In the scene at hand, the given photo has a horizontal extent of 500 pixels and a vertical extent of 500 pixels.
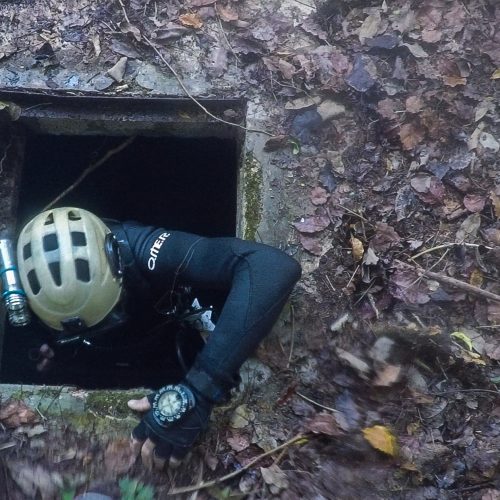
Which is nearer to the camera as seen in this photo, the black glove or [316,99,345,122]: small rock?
the black glove

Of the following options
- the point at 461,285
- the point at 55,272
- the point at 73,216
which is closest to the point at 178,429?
the point at 55,272

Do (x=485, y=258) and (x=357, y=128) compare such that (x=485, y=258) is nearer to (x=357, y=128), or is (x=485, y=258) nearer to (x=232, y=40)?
(x=357, y=128)

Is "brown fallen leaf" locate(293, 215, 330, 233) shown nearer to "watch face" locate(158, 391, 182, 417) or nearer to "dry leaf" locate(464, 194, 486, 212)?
"dry leaf" locate(464, 194, 486, 212)

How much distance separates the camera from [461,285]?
3383 millimetres

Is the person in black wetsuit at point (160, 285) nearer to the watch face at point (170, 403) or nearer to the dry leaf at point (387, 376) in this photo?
the watch face at point (170, 403)

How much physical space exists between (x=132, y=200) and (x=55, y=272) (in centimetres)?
226

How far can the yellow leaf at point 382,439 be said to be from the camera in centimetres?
302

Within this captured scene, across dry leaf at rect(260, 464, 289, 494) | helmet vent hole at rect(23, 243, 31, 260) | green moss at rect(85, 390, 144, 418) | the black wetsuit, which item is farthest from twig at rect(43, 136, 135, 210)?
dry leaf at rect(260, 464, 289, 494)

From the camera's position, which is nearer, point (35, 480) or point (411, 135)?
point (35, 480)

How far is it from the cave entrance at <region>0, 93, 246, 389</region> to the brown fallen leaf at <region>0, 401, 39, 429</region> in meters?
0.42

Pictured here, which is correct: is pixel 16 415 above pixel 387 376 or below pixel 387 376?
below

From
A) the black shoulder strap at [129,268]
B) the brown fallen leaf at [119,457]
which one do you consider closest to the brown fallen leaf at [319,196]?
the black shoulder strap at [129,268]

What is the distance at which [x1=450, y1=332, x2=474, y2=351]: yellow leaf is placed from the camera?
330 cm

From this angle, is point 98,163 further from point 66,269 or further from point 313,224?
point 313,224
